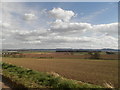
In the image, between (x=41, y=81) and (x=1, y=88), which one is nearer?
(x=1, y=88)

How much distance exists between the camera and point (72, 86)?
10.5m

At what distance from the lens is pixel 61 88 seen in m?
10.6

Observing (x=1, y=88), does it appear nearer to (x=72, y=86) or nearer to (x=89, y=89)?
(x=72, y=86)

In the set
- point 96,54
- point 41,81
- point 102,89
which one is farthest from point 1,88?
point 96,54

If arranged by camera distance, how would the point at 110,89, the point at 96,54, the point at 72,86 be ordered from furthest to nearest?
the point at 96,54 → the point at 72,86 → the point at 110,89

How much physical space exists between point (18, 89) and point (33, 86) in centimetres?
88

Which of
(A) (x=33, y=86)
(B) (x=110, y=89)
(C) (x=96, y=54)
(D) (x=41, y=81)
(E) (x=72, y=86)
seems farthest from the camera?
(C) (x=96, y=54)

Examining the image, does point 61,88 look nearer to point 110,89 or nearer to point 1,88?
point 110,89

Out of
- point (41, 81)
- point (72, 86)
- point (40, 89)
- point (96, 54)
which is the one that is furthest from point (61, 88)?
point (96, 54)

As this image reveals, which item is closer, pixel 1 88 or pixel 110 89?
pixel 110 89

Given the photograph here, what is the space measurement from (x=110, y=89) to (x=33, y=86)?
443 centimetres

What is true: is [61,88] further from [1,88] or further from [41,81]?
[1,88]


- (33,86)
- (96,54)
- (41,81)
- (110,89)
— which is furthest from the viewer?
(96,54)

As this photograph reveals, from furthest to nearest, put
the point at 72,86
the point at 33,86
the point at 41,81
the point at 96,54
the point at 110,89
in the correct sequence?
the point at 96,54 → the point at 41,81 → the point at 33,86 → the point at 72,86 → the point at 110,89
